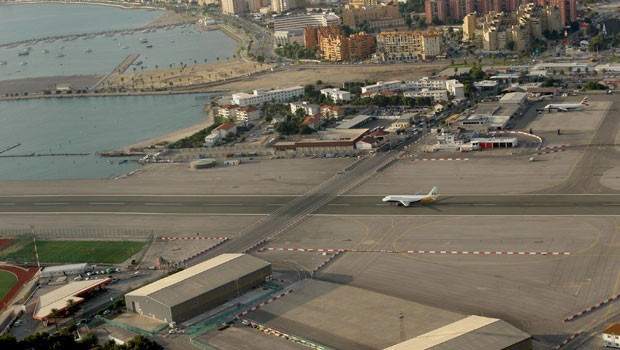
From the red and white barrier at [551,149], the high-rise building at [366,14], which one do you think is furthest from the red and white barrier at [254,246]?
the high-rise building at [366,14]

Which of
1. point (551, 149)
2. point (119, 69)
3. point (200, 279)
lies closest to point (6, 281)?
point (200, 279)

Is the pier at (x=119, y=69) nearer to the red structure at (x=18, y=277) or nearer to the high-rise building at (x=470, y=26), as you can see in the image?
the high-rise building at (x=470, y=26)

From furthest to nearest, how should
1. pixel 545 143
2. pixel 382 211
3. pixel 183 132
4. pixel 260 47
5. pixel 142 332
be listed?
pixel 260 47, pixel 183 132, pixel 545 143, pixel 382 211, pixel 142 332

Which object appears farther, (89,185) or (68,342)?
(89,185)

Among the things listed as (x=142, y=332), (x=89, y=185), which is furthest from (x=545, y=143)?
(x=142, y=332)

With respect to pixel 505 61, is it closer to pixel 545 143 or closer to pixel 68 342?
pixel 545 143

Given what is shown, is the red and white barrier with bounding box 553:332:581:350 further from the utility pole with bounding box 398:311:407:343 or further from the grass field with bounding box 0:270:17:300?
the grass field with bounding box 0:270:17:300

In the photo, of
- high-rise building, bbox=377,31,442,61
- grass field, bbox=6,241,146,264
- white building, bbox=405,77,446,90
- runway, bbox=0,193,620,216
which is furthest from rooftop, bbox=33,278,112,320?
high-rise building, bbox=377,31,442,61

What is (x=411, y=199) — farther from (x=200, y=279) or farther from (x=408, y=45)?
(x=408, y=45)
